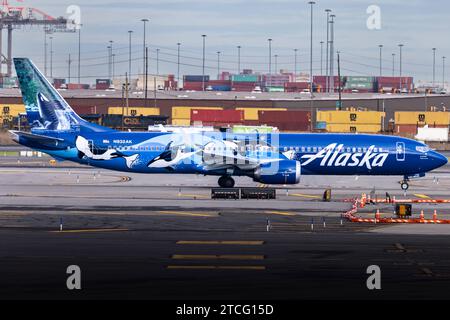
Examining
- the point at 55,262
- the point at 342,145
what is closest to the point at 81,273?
the point at 55,262

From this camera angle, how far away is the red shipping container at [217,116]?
152 meters

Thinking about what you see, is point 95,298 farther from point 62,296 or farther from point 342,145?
point 342,145

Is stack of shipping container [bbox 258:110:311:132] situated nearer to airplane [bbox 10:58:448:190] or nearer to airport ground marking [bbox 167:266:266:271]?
airplane [bbox 10:58:448:190]

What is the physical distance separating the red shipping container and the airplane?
77.4 m

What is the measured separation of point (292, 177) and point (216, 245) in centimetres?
2856

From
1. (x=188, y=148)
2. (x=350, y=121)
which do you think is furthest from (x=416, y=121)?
(x=188, y=148)

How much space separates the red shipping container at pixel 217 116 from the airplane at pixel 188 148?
7735cm

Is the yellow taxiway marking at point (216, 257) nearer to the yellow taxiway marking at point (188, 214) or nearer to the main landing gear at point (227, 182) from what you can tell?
the yellow taxiway marking at point (188, 214)

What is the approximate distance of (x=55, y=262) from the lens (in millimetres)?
37031

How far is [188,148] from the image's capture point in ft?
240

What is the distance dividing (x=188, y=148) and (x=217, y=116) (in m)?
79.4

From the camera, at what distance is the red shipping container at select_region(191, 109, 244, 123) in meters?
152

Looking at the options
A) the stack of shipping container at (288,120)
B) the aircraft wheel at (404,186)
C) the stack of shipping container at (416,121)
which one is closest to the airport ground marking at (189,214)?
the aircraft wheel at (404,186)

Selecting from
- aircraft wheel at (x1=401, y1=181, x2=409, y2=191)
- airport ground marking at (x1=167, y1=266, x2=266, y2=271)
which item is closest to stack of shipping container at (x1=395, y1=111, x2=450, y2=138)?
aircraft wheel at (x1=401, y1=181, x2=409, y2=191)
